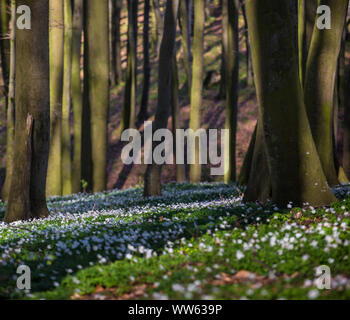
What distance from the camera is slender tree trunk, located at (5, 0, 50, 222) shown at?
1164cm

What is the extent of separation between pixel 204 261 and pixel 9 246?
13.0 ft

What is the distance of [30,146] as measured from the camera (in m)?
11.8

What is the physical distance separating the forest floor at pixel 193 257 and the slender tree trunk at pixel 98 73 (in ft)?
38.1

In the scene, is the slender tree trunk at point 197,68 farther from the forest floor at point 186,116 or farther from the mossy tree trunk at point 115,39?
the mossy tree trunk at point 115,39

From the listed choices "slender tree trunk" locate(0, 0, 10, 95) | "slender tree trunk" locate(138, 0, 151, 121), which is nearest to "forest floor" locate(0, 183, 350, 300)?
"slender tree trunk" locate(0, 0, 10, 95)

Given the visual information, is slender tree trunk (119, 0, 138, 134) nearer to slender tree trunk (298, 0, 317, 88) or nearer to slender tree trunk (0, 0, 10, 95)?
slender tree trunk (0, 0, 10, 95)

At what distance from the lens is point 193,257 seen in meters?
6.32

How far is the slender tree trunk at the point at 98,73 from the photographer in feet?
65.0

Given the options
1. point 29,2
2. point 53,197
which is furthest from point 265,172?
point 53,197

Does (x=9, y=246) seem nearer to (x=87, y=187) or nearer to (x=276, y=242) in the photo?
(x=276, y=242)

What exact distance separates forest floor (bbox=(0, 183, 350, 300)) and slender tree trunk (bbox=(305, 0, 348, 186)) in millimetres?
4318

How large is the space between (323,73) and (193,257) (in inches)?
312
